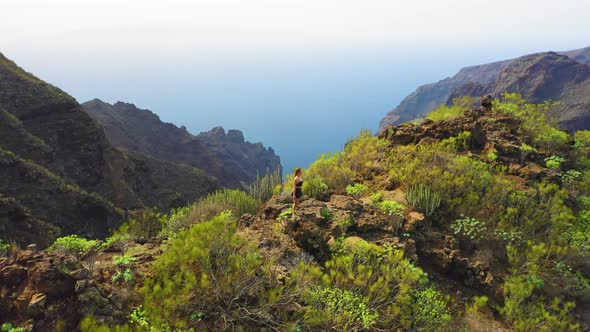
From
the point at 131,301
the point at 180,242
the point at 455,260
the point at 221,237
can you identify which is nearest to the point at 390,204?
the point at 455,260

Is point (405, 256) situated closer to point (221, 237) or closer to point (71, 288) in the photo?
point (221, 237)

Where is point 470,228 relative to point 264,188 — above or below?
below

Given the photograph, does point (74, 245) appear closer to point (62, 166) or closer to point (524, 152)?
point (524, 152)

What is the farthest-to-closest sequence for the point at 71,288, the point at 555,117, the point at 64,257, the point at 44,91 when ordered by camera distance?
the point at 44,91
the point at 555,117
the point at 64,257
the point at 71,288

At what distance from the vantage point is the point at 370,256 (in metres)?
6.14

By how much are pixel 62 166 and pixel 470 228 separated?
41245mm

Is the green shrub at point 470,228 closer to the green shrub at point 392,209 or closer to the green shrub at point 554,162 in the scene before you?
the green shrub at point 392,209

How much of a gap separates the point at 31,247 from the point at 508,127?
14475mm

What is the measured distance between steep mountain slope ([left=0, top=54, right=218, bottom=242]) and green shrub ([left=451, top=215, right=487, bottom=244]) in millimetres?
28326

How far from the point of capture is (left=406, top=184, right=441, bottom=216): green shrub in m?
8.20

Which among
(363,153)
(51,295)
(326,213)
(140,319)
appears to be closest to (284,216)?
(326,213)

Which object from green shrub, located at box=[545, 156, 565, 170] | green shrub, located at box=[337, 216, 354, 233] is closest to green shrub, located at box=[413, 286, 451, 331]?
green shrub, located at box=[337, 216, 354, 233]

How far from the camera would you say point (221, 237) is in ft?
17.7

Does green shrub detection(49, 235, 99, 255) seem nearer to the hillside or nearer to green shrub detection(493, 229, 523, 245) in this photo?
the hillside
